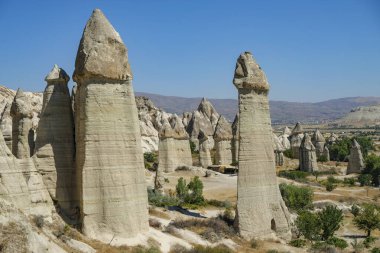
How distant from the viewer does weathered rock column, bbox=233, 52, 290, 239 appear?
77.5 feet

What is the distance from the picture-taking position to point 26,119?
23438 millimetres

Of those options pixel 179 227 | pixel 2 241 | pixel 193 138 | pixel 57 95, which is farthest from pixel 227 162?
pixel 2 241

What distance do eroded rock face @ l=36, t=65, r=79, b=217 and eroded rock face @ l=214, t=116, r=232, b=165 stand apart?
36451 millimetres

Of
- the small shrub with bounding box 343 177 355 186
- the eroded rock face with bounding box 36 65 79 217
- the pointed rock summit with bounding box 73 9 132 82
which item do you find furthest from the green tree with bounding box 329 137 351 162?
the eroded rock face with bounding box 36 65 79 217

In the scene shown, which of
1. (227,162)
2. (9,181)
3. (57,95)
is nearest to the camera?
(9,181)

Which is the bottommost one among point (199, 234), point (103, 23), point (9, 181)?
point (199, 234)

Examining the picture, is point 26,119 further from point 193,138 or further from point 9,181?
point 193,138

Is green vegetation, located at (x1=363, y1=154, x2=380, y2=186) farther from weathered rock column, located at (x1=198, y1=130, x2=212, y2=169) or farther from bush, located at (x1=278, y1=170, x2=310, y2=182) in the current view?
weathered rock column, located at (x1=198, y1=130, x2=212, y2=169)

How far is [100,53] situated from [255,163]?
31.5 feet

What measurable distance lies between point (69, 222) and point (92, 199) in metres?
1.49

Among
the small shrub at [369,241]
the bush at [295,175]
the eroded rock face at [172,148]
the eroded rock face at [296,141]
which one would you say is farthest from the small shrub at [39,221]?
the eroded rock face at [296,141]

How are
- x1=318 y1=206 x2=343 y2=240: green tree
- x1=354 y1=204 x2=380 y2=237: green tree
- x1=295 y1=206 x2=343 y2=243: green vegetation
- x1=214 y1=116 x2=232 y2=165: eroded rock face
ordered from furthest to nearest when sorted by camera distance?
x1=214 y1=116 x2=232 y2=165: eroded rock face < x1=354 y1=204 x2=380 y2=237: green tree < x1=318 y1=206 x2=343 y2=240: green tree < x1=295 y1=206 x2=343 y2=243: green vegetation

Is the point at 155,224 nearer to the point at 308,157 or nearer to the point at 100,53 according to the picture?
the point at 100,53

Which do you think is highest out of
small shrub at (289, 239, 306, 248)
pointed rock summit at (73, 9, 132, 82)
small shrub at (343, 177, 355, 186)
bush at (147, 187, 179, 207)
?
pointed rock summit at (73, 9, 132, 82)
